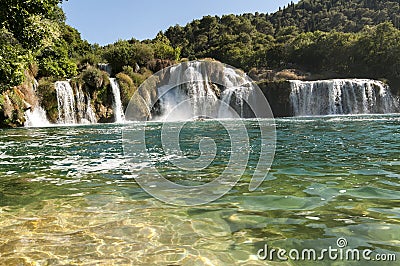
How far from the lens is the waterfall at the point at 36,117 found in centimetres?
2492

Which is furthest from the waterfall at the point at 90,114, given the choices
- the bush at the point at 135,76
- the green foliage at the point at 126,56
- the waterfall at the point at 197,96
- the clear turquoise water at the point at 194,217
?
the clear turquoise water at the point at 194,217

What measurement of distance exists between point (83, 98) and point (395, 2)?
101597mm

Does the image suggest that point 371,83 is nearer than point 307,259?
No

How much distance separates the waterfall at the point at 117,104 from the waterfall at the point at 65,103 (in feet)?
14.2

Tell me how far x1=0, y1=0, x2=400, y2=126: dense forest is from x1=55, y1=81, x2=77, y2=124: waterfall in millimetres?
574

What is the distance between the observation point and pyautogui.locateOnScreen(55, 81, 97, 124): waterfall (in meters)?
27.0

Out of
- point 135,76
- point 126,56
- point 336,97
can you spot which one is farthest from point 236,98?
point 126,56

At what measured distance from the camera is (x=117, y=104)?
103 ft

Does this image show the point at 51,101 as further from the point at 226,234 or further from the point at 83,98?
the point at 226,234

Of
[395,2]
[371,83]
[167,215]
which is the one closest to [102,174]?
[167,215]

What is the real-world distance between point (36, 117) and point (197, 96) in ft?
55.6

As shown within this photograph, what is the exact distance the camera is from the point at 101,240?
3186 mm

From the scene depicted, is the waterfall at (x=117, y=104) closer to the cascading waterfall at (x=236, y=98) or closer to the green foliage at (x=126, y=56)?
the green foliage at (x=126, y=56)

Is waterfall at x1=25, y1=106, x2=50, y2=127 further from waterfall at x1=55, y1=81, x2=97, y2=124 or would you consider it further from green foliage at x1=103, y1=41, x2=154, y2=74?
green foliage at x1=103, y1=41, x2=154, y2=74
